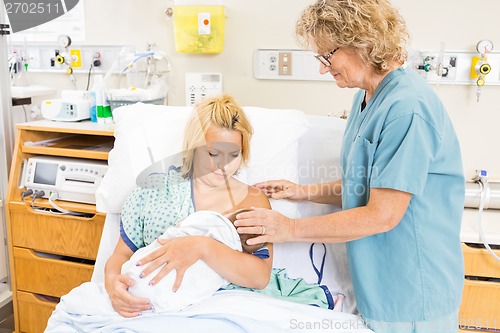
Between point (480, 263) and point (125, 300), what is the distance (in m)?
1.12

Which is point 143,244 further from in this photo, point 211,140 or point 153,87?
point 153,87

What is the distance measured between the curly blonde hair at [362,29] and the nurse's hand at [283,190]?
0.49 m

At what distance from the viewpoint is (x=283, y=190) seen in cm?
155

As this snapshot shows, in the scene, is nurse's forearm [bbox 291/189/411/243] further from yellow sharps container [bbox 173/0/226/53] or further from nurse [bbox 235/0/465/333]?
yellow sharps container [bbox 173/0/226/53]

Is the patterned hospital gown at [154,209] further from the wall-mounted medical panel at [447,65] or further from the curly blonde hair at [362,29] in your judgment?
the wall-mounted medical panel at [447,65]

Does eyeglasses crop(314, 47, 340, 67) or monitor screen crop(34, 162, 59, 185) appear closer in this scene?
eyeglasses crop(314, 47, 340, 67)

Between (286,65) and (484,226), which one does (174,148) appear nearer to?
(286,65)

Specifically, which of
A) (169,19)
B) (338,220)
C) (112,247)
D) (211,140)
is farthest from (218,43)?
(338,220)

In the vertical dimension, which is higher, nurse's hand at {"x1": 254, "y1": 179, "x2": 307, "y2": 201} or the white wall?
the white wall

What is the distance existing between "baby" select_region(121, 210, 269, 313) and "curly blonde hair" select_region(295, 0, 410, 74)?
1.79ft

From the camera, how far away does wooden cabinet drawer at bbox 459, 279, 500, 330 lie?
1.53m

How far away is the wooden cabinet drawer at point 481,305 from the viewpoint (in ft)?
5.03

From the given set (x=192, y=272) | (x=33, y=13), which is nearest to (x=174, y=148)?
(x=192, y=272)

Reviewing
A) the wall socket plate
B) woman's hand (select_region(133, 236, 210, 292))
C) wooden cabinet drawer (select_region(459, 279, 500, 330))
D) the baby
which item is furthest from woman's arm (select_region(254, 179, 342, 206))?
the wall socket plate
